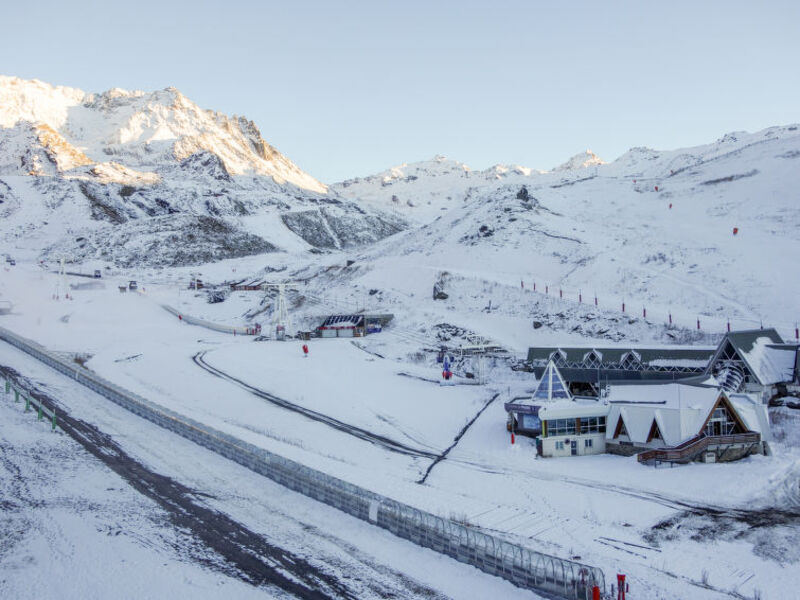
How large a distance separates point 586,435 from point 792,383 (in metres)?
16.0

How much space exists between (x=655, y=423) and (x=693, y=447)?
2.36m

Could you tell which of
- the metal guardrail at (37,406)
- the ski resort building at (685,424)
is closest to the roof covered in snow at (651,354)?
the ski resort building at (685,424)

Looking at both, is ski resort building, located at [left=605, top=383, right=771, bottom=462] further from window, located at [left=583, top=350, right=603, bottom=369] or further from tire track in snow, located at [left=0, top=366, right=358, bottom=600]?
tire track in snow, located at [left=0, top=366, right=358, bottom=600]

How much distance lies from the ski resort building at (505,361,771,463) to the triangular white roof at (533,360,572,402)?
0.24 metres

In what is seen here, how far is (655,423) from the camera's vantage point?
28.4 m

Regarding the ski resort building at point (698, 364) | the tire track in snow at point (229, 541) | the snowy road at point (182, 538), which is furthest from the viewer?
the ski resort building at point (698, 364)

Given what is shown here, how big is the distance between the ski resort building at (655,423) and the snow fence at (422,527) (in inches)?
508

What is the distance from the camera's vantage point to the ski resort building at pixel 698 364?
115ft

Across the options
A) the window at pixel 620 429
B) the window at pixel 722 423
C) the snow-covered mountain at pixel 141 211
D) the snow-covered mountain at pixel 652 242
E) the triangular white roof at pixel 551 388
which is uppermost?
the snow-covered mountain at pixel 141 211

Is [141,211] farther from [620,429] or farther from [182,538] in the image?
[182,538]

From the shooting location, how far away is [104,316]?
253 ft

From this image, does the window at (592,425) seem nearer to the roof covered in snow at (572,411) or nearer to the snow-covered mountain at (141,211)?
the roof covered in snow at (572,411)

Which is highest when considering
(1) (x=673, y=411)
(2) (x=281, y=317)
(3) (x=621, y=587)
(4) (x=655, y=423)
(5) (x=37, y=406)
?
(2) (x=281, y=317)

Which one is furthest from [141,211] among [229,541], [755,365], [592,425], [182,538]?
[229,541]
